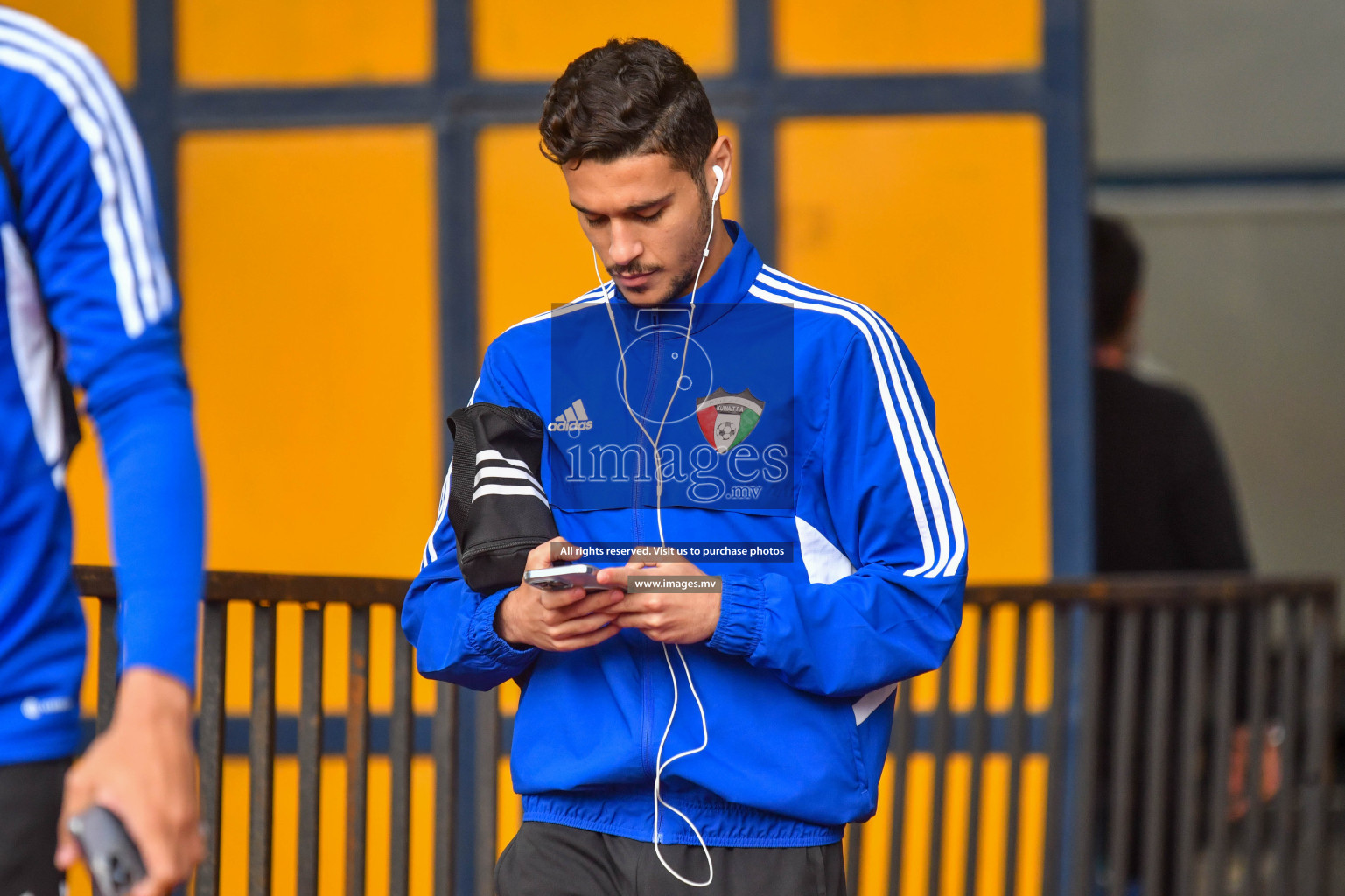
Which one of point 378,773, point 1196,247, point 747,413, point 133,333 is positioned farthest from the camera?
point 1196,247

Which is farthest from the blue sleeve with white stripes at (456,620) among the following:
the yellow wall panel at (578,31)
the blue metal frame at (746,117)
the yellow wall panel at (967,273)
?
the yellow wall panel at (578,31)

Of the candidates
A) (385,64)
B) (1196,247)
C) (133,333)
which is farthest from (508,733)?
(1196,247)

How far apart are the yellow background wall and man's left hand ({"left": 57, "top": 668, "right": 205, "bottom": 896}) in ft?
11.2

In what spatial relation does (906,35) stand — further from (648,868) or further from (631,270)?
(648,868)

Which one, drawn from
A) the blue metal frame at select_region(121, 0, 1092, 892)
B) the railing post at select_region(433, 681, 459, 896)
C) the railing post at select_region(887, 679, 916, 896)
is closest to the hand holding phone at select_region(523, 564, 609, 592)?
the railing post at select_region(433, 681, 459, 896)

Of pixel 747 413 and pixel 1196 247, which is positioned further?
pixel 1196 247

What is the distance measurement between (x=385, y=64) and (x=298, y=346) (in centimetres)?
96

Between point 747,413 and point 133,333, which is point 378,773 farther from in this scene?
point 133,333

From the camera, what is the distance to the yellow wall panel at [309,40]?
4.57 m

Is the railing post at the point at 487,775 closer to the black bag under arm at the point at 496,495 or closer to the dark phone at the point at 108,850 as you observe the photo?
the black bag under arm at the point at 496,495

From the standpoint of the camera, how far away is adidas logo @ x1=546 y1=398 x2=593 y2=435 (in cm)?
192

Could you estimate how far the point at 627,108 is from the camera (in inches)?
73.9

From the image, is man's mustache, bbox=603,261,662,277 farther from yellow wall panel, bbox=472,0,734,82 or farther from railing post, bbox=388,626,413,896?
yellow wall panel, bbox=472,0,734,82

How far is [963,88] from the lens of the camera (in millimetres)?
4508
